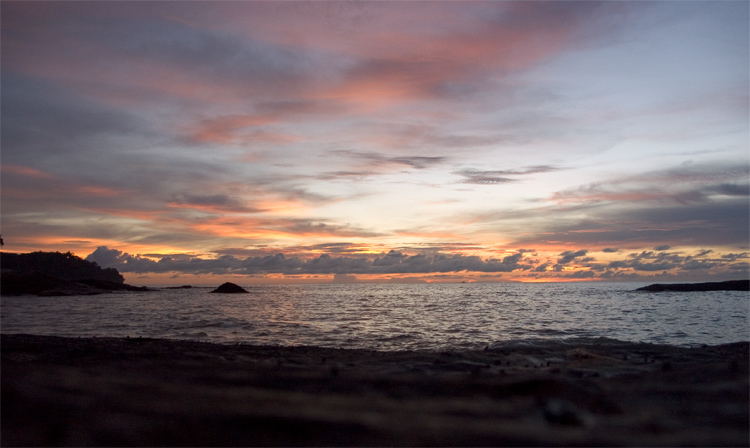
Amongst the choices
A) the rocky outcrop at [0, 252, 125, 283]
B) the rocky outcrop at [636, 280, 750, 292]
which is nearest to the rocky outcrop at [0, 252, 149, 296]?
the rocky outcrop at [0, 252, 125, 283]

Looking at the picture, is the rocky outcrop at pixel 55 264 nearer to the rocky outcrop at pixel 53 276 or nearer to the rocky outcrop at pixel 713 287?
the rocky outcrop at pixel 53 276

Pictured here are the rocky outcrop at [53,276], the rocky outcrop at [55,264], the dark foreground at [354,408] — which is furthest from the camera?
the rocky outcrop at [55,264]

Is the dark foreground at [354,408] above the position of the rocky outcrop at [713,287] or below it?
above

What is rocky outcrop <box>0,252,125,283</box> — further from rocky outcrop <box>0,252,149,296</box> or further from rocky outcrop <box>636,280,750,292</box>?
rocky outcrop <box>636,280,750,292</box>

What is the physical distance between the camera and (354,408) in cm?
429

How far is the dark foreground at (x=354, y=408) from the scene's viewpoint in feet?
11.4

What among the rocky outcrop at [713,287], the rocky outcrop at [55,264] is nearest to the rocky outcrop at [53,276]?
the rocky outcrop at [55,264]

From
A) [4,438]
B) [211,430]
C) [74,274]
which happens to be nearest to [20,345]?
[4,438]

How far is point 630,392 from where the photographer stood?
5012 mm

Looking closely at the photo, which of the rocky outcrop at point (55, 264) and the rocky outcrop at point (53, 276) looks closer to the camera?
the rocky outcrop at point (53, 276)

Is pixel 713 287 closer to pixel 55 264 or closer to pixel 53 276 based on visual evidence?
pixel 53 276

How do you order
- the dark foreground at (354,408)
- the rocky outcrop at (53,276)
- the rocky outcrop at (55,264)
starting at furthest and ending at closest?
1. the rocky outcrop at (55,264)
2. the rocky outcrop at (53,276)
3. the dark foreground at (354,408)

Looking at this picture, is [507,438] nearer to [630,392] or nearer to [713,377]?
[630,392]

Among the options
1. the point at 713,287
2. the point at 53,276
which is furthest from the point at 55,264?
the point at 713,287
